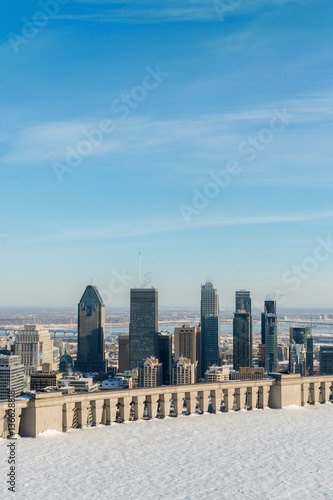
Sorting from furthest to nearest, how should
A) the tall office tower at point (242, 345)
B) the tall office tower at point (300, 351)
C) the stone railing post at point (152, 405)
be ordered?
the tall office tower at point (242, 345)
the tall office tower at point (300, 351)
the stone railing post at point (152, 405)

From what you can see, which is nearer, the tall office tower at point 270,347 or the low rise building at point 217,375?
the low rise building at point 217,375

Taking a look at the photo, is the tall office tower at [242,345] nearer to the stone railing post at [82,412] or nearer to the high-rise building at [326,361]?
the high-rise building at [326,361]

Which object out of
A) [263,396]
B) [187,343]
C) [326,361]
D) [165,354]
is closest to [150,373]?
[165,354]

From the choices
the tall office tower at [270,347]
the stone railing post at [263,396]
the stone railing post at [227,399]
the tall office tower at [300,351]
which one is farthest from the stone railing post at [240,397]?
the tall office tower at [270,347]

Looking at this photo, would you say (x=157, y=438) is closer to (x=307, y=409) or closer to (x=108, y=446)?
(x=108, y=446)

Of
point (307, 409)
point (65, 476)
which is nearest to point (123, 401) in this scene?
point (65, 476)

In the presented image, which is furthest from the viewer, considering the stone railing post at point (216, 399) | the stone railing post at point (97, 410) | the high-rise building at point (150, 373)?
the high-rise building at point (150, 373)

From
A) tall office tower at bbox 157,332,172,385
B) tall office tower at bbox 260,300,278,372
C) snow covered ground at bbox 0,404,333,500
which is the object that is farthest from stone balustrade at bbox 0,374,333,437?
tall office tower at bbox 260,300,278,372

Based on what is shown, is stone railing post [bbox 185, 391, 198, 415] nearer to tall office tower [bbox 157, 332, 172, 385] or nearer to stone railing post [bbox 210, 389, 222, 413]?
stone railing post [bbox 210, 389, 222, 413]
